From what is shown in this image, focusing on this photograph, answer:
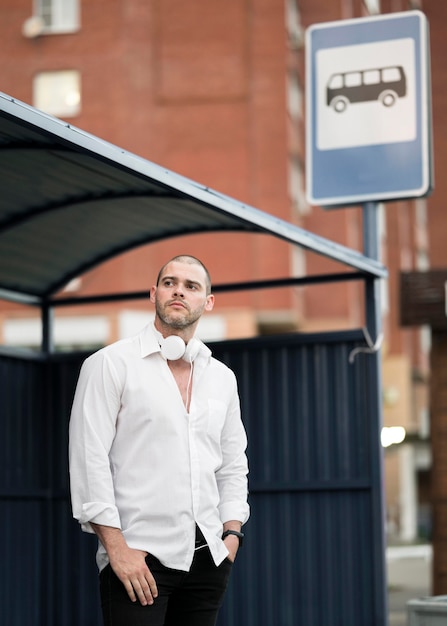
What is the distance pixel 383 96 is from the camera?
885cm

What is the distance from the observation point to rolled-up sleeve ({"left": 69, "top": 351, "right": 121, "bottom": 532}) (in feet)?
13.9

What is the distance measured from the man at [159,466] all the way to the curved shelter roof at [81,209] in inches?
41.1

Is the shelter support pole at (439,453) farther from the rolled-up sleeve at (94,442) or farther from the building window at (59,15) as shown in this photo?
the building window at (59,15)

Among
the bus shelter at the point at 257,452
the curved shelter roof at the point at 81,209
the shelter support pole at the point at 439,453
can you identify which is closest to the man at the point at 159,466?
the curved shelter roof at the point at 81,209

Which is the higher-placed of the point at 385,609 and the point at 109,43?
the point at 109,43

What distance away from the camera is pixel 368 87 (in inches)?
352

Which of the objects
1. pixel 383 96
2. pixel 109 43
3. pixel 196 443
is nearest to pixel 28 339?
pixel 109 43

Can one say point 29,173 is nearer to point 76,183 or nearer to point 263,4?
point 76,183

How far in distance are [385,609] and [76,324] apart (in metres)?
24.2

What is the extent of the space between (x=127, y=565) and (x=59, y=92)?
96.0 ft

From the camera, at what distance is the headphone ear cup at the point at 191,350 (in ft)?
15.1

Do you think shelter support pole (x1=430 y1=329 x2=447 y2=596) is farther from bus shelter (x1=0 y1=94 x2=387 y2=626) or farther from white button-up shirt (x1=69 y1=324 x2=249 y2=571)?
white button-up shirt (x1=69 y1=324 x2=249 y2=571)

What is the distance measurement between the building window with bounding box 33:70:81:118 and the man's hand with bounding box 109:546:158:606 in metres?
28.6

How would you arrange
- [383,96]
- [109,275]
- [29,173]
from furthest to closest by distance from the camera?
1. [109,275]
2. [383,96]
3. [29,173]
